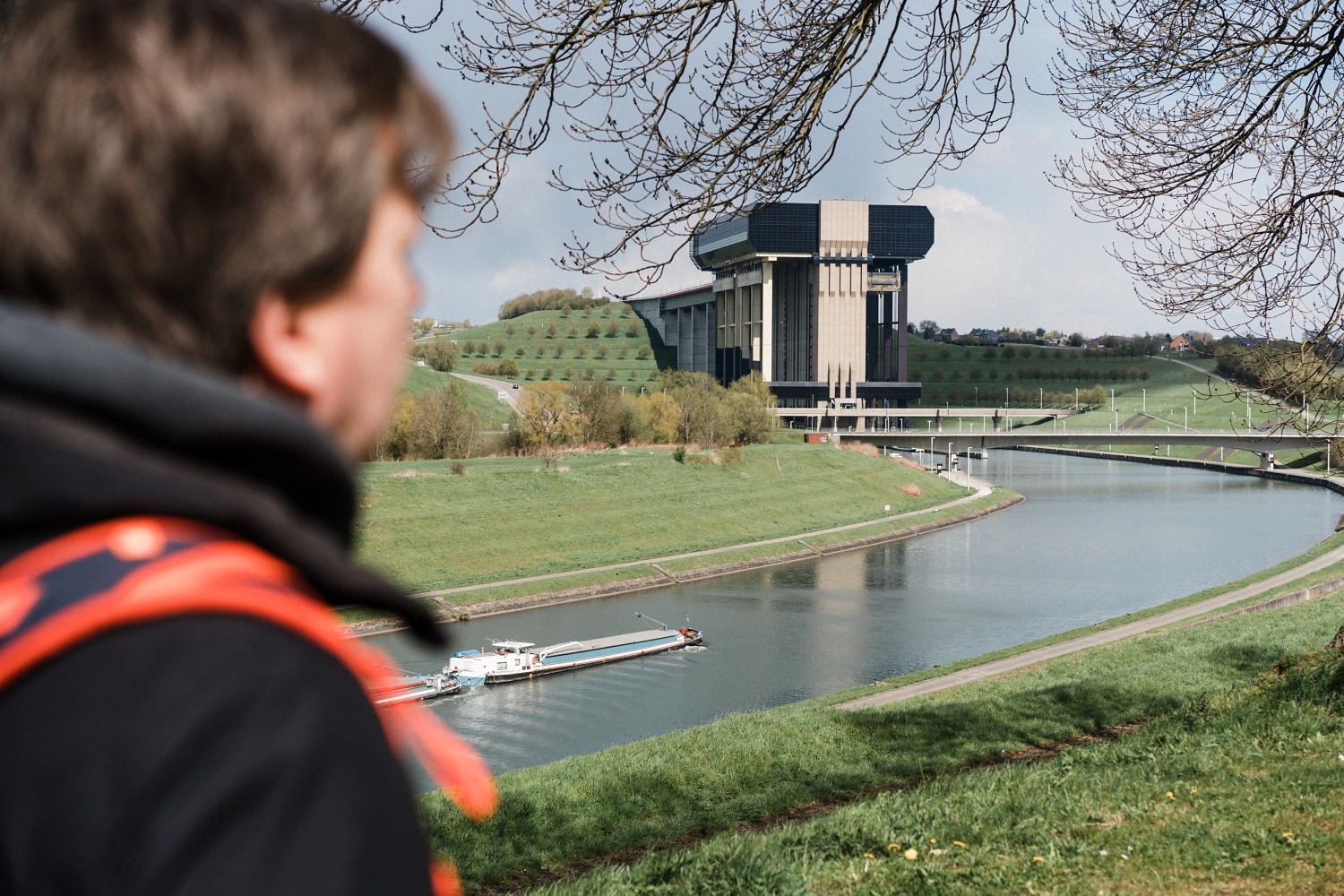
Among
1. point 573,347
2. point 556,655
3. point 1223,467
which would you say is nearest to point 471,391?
point 573,347

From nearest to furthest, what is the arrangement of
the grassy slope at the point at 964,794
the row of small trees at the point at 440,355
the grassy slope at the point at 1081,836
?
the grassy slope at the point at 1081,836 < the grassy slope at the point at 964,794 < the row of small trees at the point at 440,355

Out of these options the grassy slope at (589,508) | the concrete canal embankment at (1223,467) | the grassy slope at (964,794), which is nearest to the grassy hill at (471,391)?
the grassy slope at (589,508)

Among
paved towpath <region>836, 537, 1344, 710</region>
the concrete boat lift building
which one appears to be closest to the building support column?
the concrete boat lift building

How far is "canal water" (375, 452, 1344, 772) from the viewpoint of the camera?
72.7 feet

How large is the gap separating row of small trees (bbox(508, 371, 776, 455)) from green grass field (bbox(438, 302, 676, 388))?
150 feet

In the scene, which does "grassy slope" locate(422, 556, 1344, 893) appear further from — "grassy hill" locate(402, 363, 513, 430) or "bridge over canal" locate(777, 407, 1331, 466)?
"grassy hill" locate(402, 363, 513, 430)

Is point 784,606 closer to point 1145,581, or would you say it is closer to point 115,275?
point 1145,581

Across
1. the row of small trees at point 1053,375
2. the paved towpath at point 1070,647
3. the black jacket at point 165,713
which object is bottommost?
the paved towpath at point 1070,647

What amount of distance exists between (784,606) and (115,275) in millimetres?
31761

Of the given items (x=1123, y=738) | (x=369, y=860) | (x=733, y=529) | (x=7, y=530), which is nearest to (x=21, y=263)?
(x=7, y=530)

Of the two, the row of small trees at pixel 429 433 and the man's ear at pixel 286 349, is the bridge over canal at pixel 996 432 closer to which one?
the row of small trees at pixel 429 433

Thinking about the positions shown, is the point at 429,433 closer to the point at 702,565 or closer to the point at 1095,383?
the point at 702,565

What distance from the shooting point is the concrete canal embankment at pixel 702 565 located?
105ft

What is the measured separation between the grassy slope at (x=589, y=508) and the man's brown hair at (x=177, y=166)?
30.5m
